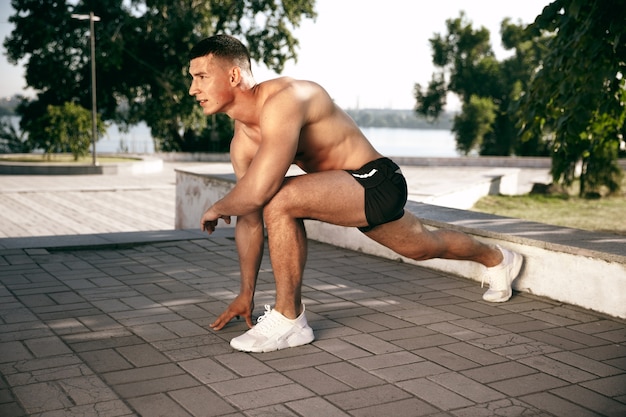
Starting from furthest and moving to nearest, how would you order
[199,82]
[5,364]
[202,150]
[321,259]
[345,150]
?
[202,150], [321,259], [345,150], [199,82], [5,364]

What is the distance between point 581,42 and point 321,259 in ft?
9.50

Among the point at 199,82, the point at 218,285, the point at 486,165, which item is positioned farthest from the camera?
the point at 486,165

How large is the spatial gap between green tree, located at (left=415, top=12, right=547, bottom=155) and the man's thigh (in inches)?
1518

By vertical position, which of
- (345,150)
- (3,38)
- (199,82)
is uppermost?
(3,38)

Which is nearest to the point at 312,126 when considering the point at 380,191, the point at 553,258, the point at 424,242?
the point at 380,191

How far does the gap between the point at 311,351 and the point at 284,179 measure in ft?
2.75

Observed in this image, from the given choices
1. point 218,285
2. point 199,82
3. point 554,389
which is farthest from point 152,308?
point 554,389

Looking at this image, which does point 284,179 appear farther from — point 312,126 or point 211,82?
point 211,82

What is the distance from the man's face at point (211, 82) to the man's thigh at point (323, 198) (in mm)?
502

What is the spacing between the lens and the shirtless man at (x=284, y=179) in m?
3.48

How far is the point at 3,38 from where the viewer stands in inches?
1195

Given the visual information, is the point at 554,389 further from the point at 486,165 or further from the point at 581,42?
the point at 486,165

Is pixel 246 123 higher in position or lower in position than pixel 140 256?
higher

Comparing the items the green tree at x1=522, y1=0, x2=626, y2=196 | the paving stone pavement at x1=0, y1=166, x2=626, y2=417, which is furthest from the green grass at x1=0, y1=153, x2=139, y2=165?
the paving stone pavement at x1=0, y1=166, x2=626, y2=417
